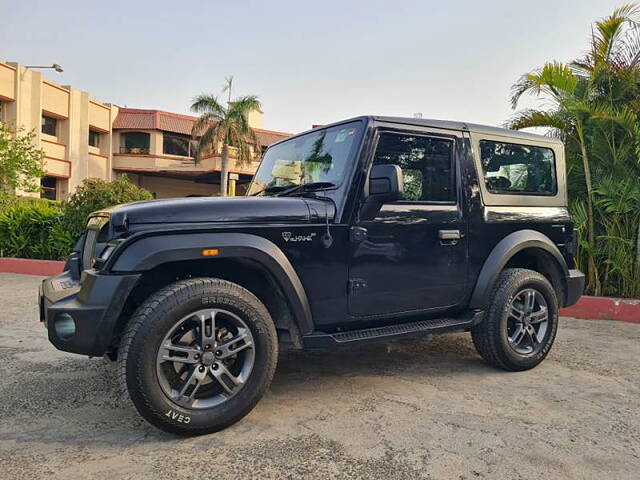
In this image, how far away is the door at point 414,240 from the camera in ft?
11.0

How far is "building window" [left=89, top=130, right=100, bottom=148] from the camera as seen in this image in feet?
101

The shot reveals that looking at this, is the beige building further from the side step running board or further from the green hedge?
the side step running board

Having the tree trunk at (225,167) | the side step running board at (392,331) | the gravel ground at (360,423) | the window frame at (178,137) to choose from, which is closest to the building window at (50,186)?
the window frame at (178,137)

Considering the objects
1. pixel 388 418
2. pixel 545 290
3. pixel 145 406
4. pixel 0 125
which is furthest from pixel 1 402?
pixel 0 125

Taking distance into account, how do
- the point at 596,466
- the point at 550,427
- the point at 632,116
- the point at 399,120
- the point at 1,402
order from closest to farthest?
the point at 596,466 < the point at 550,427 < the point at 1,402 < the point at 399,120 < the point at 632,116

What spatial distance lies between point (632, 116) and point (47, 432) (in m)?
7.40

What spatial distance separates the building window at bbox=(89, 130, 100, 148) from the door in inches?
1236

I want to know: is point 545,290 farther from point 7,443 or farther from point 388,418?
point 7,443

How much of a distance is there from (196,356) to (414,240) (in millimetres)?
1729

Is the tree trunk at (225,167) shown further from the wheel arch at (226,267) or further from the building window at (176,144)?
the wheel arch at (226,267)

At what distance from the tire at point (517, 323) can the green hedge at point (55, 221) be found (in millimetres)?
8178

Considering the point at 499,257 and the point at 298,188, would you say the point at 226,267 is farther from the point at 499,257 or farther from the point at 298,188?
the point at 499,257

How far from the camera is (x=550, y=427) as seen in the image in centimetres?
300

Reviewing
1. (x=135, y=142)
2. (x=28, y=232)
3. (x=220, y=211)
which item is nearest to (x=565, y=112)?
(x=220, y=211)
